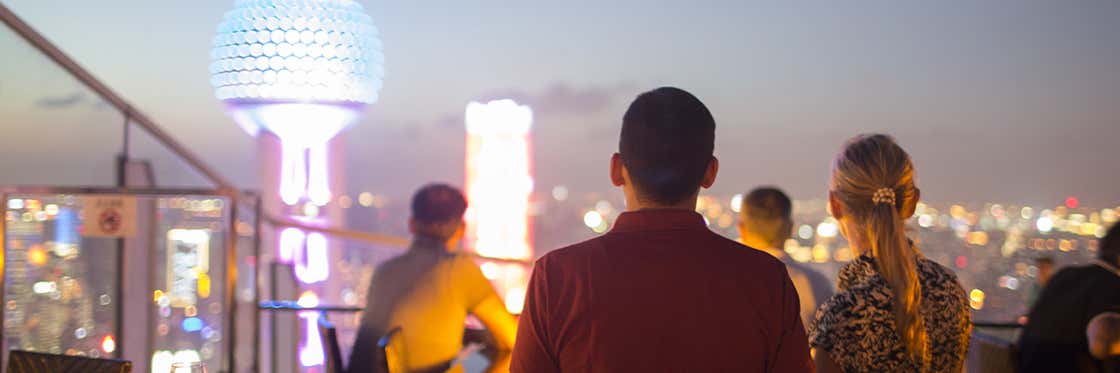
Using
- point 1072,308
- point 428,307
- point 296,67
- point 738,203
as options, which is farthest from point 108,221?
point 296,67

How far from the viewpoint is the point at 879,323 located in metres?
1.88

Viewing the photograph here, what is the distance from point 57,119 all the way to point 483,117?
1820 inches

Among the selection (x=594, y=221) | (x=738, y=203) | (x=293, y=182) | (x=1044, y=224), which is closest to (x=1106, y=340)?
(x=738, y=203)

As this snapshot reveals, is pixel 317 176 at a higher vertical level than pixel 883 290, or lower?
lower

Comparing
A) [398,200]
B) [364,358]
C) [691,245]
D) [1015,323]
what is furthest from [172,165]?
[398,200]

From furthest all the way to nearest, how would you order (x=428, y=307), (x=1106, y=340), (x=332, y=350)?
(x=428, y=307)
(x=332, y=350)
(x=1106, y=340)

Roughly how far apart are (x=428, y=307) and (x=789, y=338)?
1.73 m

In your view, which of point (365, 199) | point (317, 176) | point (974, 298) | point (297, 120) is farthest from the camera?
point (365, 199)

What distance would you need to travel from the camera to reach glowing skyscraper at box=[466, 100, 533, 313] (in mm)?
49594

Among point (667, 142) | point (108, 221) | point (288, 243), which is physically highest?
point (667, 142)

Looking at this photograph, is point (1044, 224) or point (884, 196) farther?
point (1044, 224)

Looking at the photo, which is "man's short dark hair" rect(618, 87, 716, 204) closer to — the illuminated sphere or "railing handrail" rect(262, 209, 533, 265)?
"railing handrail" rect(262, 209, 533, 265)

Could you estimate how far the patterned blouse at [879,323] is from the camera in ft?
6.18

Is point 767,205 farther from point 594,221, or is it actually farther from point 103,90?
point 103,90
